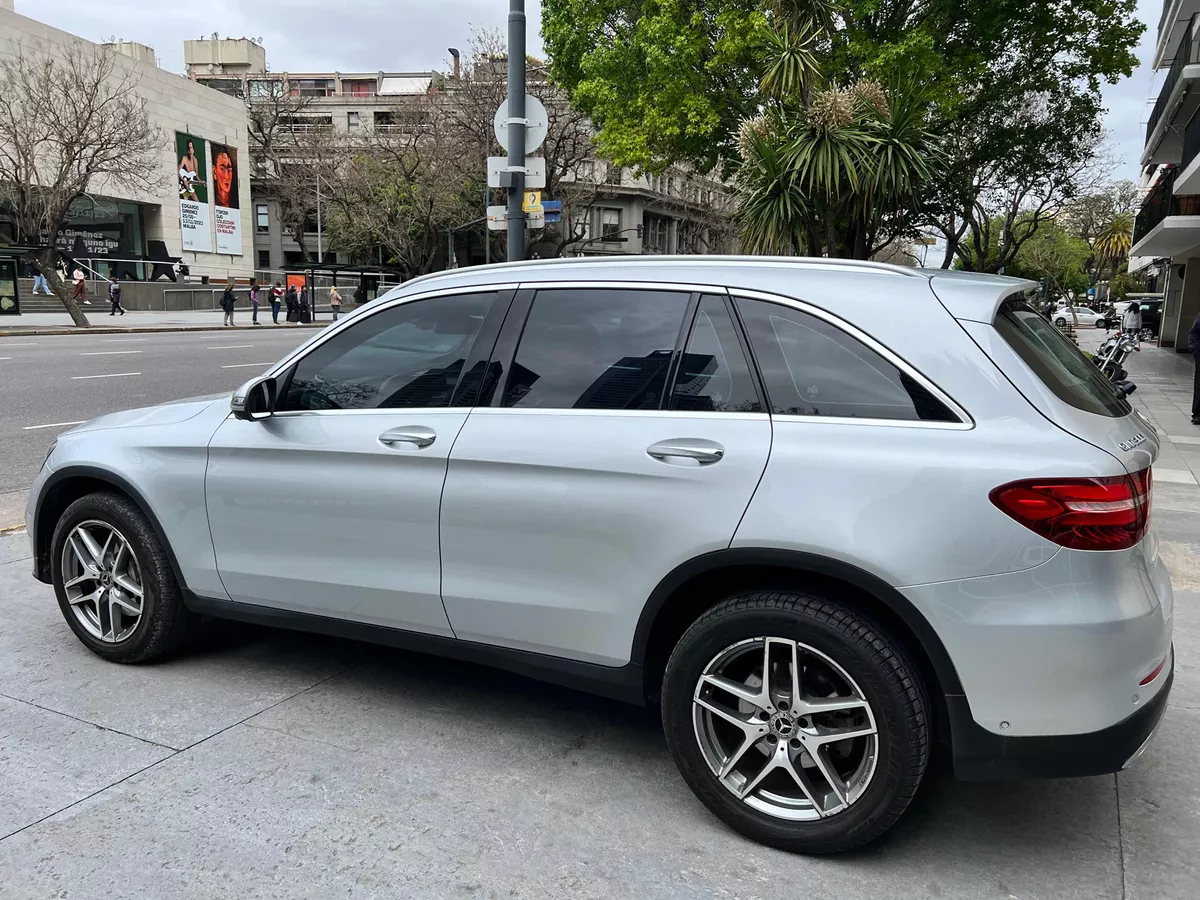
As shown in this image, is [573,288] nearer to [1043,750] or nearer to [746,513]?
[746,513]

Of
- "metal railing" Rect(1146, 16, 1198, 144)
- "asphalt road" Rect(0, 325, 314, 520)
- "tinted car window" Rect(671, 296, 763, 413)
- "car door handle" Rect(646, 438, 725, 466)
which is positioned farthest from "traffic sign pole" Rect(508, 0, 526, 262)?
"metal railing" Rect(1146, 16, 1198, 144)

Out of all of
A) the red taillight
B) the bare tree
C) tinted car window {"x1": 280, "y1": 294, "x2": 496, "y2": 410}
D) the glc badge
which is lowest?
the red taillight

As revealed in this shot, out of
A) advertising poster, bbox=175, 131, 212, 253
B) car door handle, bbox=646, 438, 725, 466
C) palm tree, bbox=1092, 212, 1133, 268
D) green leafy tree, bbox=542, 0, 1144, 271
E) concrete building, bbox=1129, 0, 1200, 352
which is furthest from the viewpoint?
palm tree, bbox=1092, 212, 1133, 268

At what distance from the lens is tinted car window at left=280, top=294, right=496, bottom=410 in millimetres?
3361

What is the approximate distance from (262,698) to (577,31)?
23.0 metres

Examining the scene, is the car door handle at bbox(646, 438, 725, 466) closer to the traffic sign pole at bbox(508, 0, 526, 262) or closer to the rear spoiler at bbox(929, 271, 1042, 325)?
the rear spoiler at bbox(929, 271, 1042, 325)

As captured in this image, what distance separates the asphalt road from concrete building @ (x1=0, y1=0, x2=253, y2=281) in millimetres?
32805

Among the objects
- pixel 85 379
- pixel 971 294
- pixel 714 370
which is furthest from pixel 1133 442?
pixel 85 379

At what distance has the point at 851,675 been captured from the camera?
255 cm

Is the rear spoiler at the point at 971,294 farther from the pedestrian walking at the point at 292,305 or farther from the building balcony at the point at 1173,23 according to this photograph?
the pedestrian walking at the point at 292,305

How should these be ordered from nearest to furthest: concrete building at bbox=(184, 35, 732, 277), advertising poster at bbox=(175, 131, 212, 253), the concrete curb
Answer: the concrete curb < advertising poster at bbox=(175, 131, 212, 253) < concrete building at bbox=(184, 35, 732, 277)

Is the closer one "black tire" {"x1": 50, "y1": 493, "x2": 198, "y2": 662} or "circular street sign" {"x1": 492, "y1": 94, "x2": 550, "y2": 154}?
"black tire" {"x1": 50, "y1": 493, "x2": 198, "y2": 662}

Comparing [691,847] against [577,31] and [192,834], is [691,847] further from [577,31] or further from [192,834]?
[577,31]

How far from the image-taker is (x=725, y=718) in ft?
8.97
